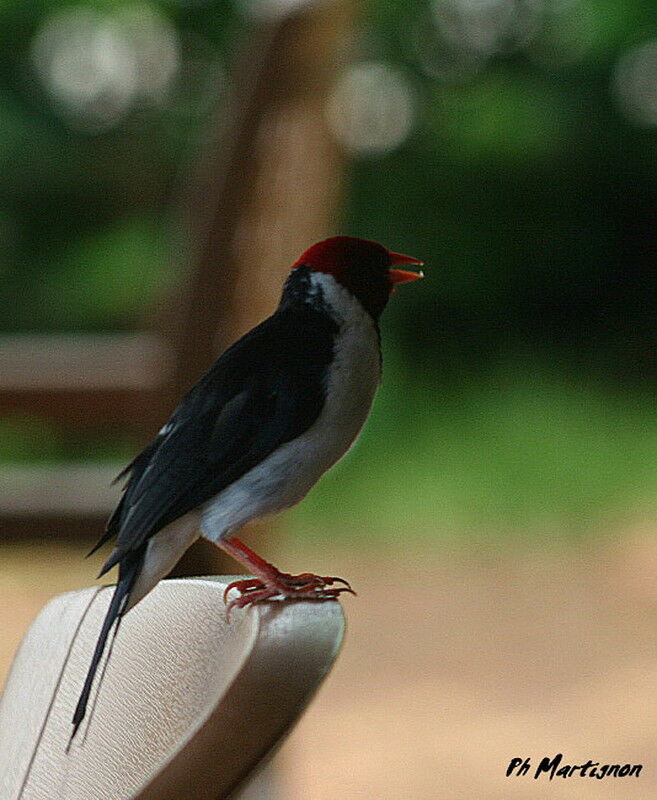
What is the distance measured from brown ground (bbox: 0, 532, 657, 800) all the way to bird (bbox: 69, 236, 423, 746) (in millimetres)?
793

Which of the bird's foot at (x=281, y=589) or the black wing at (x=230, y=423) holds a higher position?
the black wing at (x=230, y=423)

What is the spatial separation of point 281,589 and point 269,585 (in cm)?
1

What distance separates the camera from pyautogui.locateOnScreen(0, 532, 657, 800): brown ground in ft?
5.73

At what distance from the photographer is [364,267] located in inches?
15.9

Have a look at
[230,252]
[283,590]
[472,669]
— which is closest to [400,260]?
[283,590]

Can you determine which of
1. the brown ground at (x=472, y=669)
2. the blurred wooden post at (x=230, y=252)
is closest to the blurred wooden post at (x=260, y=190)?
the blurred wooden post at (x=230, y=252)

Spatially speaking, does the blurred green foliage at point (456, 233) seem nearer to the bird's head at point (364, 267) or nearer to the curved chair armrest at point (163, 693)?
the curved chair armrest at point (163, 693)

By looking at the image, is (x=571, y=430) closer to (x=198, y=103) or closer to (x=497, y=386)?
(x=497, y=386)

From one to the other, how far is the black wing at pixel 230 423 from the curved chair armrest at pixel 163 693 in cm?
4

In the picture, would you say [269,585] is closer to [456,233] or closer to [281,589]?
[281,589]

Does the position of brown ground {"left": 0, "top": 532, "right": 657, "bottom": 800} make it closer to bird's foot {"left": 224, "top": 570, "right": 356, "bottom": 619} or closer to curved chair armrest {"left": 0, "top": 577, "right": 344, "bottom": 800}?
curved chair armrest {"left": 0, "top": 577, "right": 344, "bottom": 800}

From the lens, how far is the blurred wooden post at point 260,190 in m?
1.00

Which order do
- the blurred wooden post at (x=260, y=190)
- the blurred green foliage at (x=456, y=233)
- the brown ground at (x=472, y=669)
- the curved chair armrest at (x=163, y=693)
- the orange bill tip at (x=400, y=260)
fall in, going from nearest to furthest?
the curved chair armrest at (x=163, y=693), the orange bill tip at (x=400, y=260), the blurred wooden post at (x=260, y=190), the brown ground at (x=472, y=669), the blurred green foliage at (x=456, y=233)

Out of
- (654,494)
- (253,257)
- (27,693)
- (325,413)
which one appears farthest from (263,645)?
(654,494)
